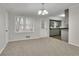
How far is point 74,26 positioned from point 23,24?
3952mm

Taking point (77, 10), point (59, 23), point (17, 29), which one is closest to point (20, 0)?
point (77, 10)

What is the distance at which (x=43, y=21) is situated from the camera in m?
8.34

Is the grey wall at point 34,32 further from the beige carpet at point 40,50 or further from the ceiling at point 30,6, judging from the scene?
the beige carpet at point 40,50

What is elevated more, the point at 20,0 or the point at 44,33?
the point at 20,0

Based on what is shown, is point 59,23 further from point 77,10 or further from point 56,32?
point 77,10

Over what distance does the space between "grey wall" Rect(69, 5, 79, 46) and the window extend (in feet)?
11.0

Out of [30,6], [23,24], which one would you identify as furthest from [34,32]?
[30,6]

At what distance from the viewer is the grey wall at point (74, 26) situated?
4.66 m

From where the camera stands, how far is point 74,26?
4906 millimetres

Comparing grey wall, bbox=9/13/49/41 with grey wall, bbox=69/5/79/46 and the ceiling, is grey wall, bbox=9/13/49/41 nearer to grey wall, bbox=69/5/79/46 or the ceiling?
the ceiling

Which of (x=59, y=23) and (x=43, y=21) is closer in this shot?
(x=43, y=21)

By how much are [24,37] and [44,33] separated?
2.15 m

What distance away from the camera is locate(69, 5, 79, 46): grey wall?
4.66 metres

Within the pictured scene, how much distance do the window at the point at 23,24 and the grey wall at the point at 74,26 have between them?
11.0ft
